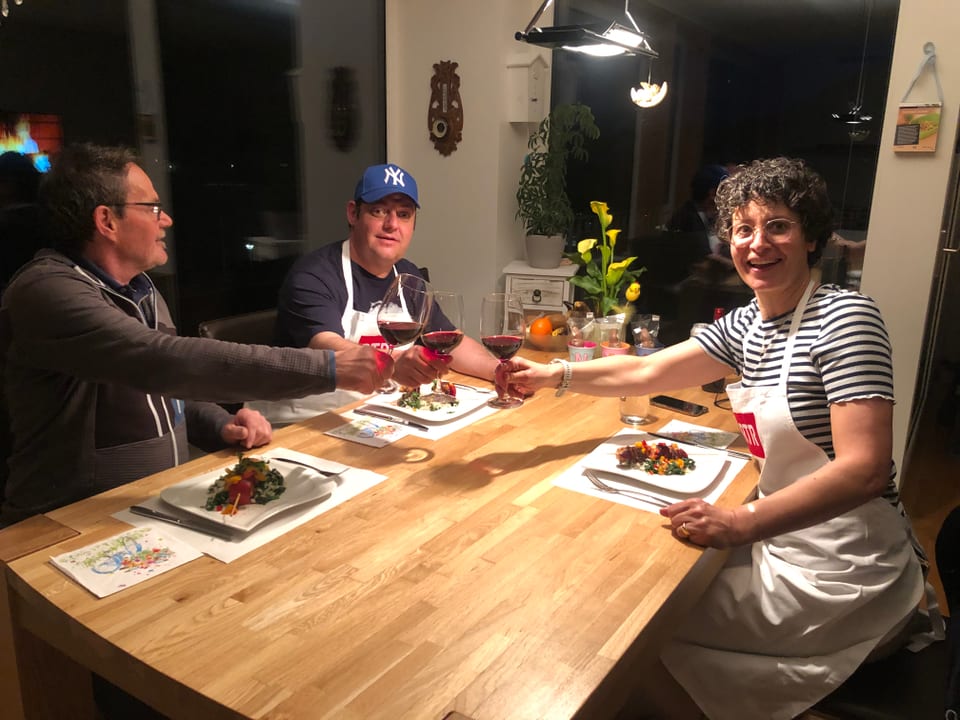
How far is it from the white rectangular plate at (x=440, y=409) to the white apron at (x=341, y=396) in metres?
0.07

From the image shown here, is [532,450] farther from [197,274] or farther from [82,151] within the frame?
[197,274]

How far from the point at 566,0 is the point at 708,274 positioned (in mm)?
1494

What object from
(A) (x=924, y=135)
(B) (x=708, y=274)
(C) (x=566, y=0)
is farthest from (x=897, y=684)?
(C) (x=566, y=0)

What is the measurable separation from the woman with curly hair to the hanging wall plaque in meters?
1.28

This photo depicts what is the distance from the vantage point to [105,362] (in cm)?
144

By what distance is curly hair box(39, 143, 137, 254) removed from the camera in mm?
1589

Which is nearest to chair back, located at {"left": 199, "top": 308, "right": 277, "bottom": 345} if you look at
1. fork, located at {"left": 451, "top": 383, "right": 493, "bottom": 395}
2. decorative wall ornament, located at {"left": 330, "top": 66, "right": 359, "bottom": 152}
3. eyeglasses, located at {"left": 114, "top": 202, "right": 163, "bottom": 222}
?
eyeglasses, located at {"left": 114, "top": 202, "right": 163, "bottom": 222}

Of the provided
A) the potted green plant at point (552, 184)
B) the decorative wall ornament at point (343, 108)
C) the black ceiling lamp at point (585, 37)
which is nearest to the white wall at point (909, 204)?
the black ceiling lamp at point (585, 37)

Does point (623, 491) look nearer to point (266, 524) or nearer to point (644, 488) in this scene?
point (644, 488)

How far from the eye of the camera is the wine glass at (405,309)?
63.3 inches

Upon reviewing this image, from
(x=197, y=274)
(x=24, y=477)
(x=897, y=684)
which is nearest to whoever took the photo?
(x=897, y=684)

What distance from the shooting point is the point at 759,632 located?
142 cm

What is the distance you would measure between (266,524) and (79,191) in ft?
2.81

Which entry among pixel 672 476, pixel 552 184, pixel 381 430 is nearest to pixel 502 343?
pixel 381 430
